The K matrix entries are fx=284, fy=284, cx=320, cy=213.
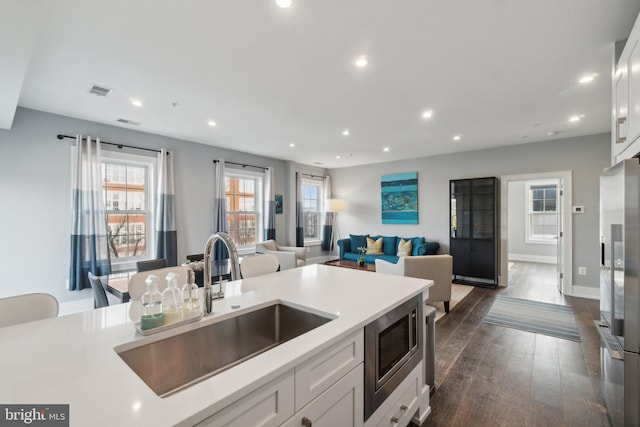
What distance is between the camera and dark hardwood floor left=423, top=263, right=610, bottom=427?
77.4 inches

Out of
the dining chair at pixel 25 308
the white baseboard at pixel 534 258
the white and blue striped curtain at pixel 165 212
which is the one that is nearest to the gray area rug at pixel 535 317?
the white baseboard at pixel 534 258

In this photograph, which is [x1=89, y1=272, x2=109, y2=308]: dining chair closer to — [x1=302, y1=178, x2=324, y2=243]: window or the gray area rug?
the gray area rug

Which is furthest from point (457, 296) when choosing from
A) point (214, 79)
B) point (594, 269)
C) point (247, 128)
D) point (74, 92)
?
point (74, 92)

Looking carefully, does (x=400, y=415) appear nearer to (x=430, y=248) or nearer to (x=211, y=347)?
(x=211, y=347)

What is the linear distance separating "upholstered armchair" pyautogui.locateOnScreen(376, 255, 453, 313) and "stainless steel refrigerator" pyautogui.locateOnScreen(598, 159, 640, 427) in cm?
210

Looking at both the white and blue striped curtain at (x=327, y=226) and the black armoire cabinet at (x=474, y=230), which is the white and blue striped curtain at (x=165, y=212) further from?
the black armoire cabinet at (x=474, y=230)

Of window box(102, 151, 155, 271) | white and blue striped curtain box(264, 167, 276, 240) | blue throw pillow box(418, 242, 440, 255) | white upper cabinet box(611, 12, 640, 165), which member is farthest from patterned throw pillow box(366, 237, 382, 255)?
white upper cabinet box(611, 12, 640, 165)

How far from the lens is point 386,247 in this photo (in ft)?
21.6

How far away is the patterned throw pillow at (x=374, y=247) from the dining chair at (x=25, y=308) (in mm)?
5735

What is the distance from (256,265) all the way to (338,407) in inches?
52.8

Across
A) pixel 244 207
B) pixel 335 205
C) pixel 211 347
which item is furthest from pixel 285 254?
pixel 211 347

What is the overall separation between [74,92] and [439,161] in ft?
19.6

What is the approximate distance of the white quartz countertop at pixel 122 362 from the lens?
26.6 inches

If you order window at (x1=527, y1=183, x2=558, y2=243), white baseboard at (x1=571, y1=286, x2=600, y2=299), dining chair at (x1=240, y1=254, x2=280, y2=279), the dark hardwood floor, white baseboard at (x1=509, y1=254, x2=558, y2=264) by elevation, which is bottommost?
the dark hardwood floor
